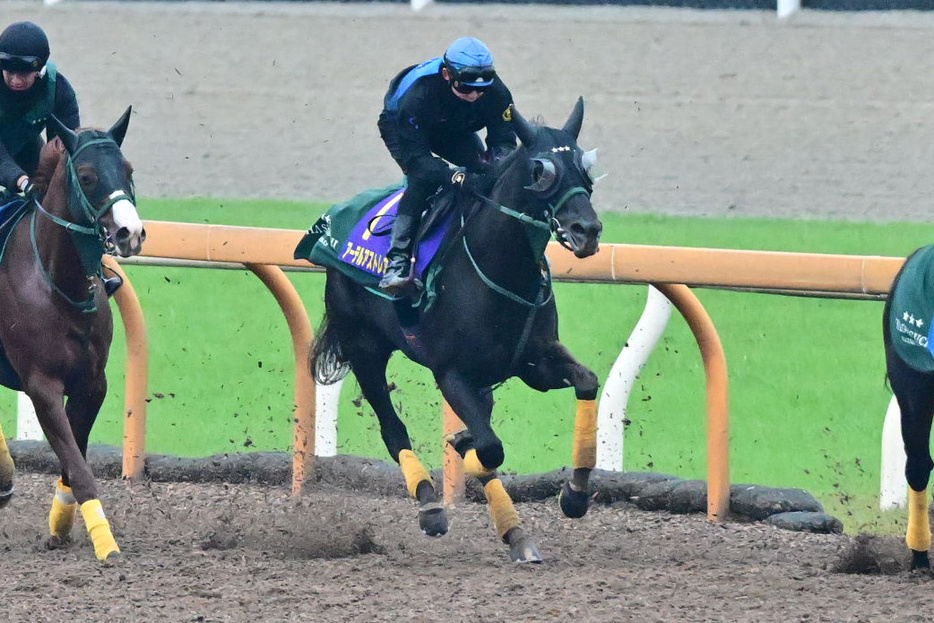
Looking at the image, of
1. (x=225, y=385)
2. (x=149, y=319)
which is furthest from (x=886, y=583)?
(x=149, y=319)

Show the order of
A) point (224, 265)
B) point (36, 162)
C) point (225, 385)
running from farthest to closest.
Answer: point (225, 385)
point (224, 265)
point (36, 162)

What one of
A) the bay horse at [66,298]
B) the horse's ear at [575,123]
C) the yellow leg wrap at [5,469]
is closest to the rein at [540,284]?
the horse's ear at [575,123]

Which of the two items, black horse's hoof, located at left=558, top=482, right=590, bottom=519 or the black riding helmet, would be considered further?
the black riding helmet

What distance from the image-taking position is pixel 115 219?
5.27 metres

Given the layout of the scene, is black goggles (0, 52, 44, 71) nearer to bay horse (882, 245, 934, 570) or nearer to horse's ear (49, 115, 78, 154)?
horse's ear (49, 115, 78, 154)

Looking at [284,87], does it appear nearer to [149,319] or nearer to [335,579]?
[149,319]

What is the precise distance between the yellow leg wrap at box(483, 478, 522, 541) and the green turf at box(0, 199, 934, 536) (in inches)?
50.9

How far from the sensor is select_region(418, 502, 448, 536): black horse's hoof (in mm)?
5758

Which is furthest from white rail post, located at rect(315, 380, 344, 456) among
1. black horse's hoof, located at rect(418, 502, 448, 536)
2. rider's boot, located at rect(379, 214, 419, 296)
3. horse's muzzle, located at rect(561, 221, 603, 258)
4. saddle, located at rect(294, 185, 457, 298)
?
horse's muzzle, located at rect(561, 221, 603, 258)

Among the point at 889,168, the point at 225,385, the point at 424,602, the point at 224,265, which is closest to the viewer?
the point at 424,602

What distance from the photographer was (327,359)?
263 inches

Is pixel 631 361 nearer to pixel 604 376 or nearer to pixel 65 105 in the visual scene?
pixel 65 105

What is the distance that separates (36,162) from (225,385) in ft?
11.7

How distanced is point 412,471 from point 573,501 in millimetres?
782
